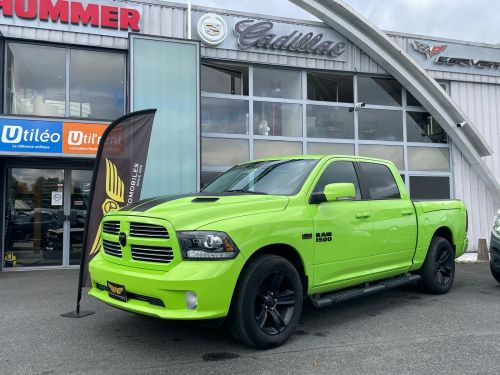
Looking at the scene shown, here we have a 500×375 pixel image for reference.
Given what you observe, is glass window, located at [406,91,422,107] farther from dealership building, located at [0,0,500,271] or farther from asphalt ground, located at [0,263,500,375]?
asphalt ground, located at [0,263,500,375]

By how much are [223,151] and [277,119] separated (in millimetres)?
1720

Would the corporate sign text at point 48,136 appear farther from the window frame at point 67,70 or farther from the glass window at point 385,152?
the glass window at point 385,152

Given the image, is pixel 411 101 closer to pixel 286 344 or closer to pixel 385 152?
pixel 385 152

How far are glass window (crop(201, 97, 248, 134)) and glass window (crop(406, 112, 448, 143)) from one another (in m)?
4.91

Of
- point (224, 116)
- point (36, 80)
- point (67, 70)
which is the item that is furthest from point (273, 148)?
point (36, 80)

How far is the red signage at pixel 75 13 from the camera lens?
9.45 meters

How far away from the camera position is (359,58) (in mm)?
12086

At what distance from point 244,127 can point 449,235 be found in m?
5.78

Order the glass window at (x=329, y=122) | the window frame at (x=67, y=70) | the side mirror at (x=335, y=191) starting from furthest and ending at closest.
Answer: the glass window at (x=329, y=122)
the window frame at (x=67, y=70)
the side mirror at (x=335, y=191)

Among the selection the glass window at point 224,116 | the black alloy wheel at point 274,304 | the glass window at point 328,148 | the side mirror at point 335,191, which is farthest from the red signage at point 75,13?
the black alloy wheel at point 274,304

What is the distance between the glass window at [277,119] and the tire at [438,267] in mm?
5590

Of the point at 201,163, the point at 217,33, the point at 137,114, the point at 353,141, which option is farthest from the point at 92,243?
the point at 353,141

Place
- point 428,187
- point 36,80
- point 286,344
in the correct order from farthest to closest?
point 428,187
point 36,80
point 286,344

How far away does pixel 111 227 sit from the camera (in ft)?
15.2
